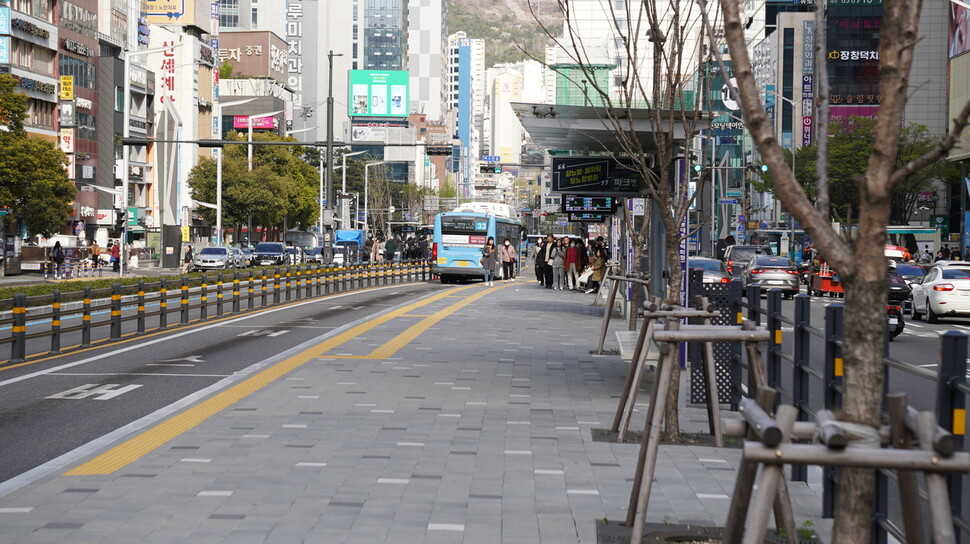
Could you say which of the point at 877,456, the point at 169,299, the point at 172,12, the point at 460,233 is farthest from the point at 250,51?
the point at 877,456

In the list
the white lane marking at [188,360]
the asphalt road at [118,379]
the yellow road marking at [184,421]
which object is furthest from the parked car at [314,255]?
the yellow road marking at [184,421]

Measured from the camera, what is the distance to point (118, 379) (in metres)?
14.7

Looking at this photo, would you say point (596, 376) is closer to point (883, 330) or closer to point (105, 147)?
point (883, 330)

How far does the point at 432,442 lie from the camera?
31.7ft

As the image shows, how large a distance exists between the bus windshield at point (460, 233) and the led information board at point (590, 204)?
69.4ft

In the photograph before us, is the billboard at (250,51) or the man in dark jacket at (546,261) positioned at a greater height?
the billboard at (250,51)

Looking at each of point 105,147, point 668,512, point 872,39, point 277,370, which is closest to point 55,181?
point 105,147

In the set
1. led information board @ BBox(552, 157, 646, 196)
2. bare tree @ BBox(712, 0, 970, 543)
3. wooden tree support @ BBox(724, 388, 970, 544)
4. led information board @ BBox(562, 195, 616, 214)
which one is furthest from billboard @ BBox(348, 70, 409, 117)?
wooden tree support @ BBox(724, 388, 970, 544)

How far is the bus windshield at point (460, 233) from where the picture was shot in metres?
53.2

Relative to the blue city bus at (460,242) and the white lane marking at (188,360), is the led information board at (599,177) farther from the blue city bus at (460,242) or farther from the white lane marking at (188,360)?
the blue city bus at (460,242)

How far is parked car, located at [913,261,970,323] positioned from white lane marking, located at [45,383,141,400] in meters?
22.4

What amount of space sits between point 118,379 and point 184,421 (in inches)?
175

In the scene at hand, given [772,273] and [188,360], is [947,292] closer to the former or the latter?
[772,273]

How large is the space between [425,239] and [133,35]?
27581 mm
